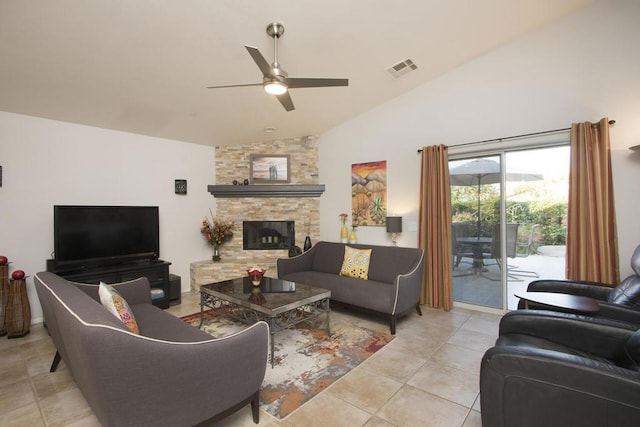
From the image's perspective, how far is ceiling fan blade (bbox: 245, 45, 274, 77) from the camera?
2100mm

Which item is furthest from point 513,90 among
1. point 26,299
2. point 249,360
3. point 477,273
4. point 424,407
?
point 26,299

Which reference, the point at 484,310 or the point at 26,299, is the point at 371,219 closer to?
the point at 484,310

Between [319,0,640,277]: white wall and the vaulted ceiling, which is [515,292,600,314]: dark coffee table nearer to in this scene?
[319,0,640,277]: white wall

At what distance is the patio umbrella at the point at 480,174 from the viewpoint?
12.6ft

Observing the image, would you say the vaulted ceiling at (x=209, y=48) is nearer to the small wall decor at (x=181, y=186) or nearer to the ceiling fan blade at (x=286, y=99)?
the ceiling fan blade at (x=286, y=99)

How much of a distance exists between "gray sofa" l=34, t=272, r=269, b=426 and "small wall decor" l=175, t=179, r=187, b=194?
3110 mm

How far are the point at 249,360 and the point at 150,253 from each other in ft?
10.6

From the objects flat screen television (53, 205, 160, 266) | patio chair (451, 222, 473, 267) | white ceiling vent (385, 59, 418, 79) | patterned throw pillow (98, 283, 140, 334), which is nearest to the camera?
patterned throw pillow (98, 283, 140, 334)

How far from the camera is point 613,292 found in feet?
8.23

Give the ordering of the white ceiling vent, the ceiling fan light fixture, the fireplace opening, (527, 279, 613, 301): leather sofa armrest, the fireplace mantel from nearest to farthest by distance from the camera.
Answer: the ceiling fan light fixture
(527, 279, 613, 301): leather sofa armrest
the white ceiling vent
the fireplace mantel
the fireplace opening

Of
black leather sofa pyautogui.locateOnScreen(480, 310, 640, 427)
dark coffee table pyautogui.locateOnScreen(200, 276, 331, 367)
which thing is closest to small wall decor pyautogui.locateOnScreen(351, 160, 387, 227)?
dark coffee table pyautogui.locateOnScreen(200, 276, 331, 367)

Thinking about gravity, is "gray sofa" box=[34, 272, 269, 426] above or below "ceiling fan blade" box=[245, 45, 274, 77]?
below

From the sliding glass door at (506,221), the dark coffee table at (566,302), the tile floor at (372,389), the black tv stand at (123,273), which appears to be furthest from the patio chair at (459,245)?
the black tv stand at (123,273)

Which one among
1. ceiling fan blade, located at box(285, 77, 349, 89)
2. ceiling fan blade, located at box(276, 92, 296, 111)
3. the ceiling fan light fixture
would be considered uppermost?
ceiling fan blade, located at box(285, 77, 349, 89)
